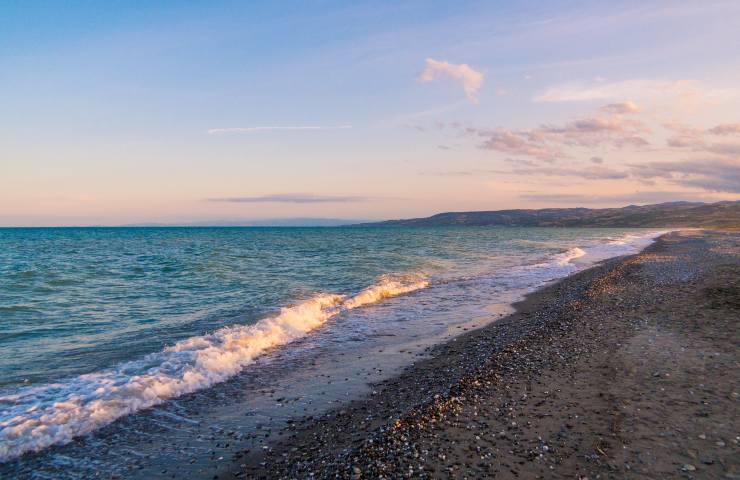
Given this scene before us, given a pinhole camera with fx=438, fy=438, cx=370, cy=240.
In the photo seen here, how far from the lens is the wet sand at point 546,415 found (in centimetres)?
689

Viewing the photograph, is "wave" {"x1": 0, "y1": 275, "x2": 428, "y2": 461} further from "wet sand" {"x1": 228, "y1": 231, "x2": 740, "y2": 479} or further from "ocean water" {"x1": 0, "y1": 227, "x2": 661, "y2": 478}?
"wet sand" {"x1": 228, "y1": 231, "x2": 740, "y2": 479}

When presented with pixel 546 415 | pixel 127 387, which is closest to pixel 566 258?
pixel 546 415

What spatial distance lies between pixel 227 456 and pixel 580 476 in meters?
5.95

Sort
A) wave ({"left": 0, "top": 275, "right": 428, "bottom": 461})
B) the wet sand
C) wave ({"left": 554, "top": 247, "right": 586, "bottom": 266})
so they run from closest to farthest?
1. the wet sand
2. wave ({"left": 0, "top": 275, "right": 428, "bottom": 461})
3. wave ({"left": 554, "top": 247, "right": 586, "bottom": 266})

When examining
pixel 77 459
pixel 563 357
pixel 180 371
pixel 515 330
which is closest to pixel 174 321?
pixel 180 371

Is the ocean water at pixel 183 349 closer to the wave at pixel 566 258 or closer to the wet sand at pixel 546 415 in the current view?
the wet sand at pixel 546 415

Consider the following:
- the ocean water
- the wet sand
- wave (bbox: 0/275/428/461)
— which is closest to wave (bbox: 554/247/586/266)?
the ocean water

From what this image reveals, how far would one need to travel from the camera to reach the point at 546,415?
8562mm

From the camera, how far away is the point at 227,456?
8.02 meters

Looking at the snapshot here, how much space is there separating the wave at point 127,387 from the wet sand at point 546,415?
13.5 ft

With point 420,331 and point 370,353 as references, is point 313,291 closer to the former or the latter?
point 420,331

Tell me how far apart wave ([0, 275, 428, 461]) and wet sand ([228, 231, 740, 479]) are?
4.12 metres

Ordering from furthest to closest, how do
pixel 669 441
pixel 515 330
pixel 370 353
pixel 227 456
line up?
pixel 515 330
pixel 370 353
pixel 227 456
pixel 669 441

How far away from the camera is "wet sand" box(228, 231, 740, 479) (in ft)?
22.6
